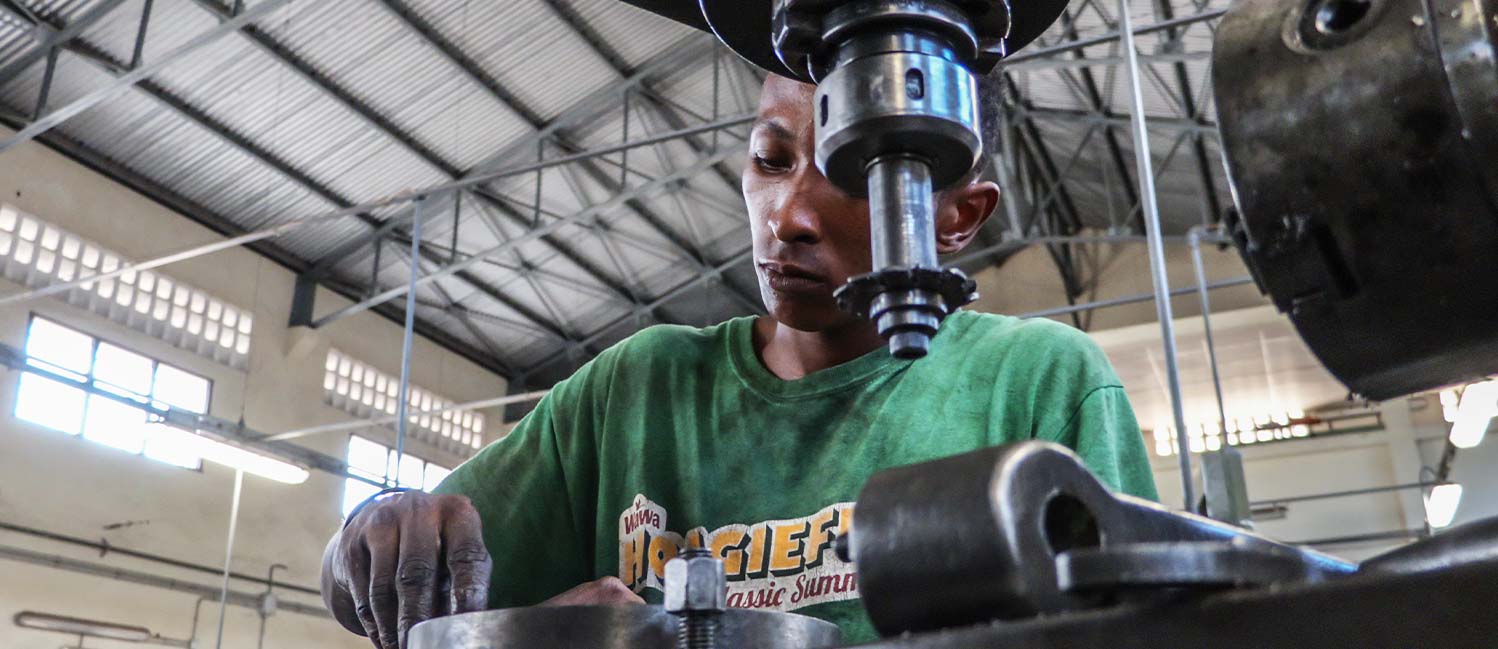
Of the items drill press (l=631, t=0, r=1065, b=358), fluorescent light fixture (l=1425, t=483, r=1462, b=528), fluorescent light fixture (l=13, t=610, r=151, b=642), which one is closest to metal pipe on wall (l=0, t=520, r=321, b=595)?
fluorescent light fixture (l=13, t=610, r=151, b=642)

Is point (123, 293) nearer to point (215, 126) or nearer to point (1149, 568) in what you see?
point (215, 126)

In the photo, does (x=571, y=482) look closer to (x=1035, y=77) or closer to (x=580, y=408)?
(x=580, y=408)

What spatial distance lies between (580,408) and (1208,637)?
2.97 ft

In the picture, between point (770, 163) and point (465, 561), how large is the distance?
16.0 inches

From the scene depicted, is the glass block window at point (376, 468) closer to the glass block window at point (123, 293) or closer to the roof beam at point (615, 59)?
the glass block window at point (123, 293)

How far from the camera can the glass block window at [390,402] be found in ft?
38.5

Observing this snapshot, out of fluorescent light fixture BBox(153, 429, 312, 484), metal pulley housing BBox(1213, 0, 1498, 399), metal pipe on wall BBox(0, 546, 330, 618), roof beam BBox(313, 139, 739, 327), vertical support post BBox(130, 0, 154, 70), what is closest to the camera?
metal pulley housing BBox(1213, 0, 1498, 399)

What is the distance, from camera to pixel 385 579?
0.81 meters

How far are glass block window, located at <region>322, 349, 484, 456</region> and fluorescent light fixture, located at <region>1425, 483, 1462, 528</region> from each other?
7.57 metres

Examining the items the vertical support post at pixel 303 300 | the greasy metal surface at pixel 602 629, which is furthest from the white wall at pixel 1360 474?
the greasy metal surface at pixel 602 629

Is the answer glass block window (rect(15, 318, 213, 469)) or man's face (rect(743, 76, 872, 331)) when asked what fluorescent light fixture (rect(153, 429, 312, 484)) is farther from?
man's face (rect(743, 76, 872, 331))

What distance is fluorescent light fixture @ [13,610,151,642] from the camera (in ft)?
28.2

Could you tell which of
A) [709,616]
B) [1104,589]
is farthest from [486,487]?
[1104,589]

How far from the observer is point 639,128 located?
1113 cm
